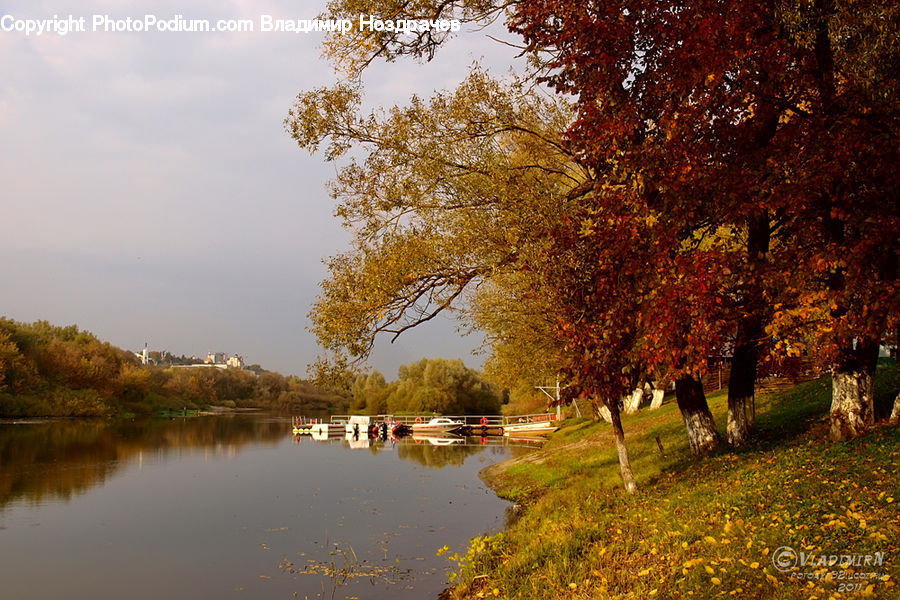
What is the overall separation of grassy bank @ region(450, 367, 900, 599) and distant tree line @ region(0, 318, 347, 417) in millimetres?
62445

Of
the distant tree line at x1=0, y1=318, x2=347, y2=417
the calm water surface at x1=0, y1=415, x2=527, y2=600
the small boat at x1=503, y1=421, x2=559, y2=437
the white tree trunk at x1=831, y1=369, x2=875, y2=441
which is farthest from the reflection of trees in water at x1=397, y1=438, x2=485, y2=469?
the white tree trunk at x1=831, y1=369, x2=875, y2=441

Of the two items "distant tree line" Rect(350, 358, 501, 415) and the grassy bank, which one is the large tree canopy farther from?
"distant tree line" Rect(350, 358, 501, 415)

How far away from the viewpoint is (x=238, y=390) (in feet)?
516

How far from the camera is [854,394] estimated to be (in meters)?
13.1

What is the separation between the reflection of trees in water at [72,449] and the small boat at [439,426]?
48.7ft

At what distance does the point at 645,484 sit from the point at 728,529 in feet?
19.9

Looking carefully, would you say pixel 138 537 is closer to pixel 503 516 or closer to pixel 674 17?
pixel 503 516

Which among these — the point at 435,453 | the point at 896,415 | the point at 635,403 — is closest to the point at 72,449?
the point at 435,453

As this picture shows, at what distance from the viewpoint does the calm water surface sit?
49.9 ft

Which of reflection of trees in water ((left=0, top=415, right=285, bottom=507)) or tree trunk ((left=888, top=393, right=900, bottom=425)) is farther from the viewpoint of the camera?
reflection of trees in water ((left=0, top=415, right=285, bottom=507))

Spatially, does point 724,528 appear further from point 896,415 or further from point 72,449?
point 72,449

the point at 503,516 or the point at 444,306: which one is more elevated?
the point at 444,306

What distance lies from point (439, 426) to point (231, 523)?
48612mm

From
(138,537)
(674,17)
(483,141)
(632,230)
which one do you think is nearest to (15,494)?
(138,537)
